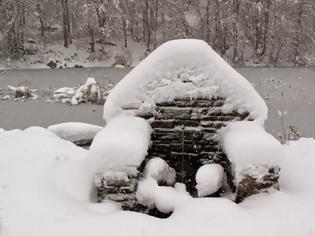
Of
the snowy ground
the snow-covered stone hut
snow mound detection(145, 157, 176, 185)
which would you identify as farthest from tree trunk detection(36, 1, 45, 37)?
snow mound detection(145, 157, 176, 185)

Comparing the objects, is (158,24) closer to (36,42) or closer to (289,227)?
(36,42)

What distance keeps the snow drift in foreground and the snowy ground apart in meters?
7.16

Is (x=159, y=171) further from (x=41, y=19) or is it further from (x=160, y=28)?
(x=41, y=19)

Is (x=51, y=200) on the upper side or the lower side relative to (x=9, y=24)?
lower

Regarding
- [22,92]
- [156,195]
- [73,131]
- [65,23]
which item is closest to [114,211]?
[156,195]

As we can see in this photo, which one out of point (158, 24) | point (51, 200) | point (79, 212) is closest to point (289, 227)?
point (79, 212)

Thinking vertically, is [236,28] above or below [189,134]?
above

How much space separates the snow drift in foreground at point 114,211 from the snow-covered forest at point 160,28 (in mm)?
20660

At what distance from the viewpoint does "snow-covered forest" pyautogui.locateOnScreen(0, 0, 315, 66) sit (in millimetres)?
27234

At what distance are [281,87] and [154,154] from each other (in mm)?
12794

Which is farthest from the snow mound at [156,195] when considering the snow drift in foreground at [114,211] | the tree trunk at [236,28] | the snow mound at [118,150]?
the tree trunk at [236,28]

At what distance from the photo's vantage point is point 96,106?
50.9 ft

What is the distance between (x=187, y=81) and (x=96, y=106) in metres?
9.89

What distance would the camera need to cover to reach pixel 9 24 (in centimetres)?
2666
